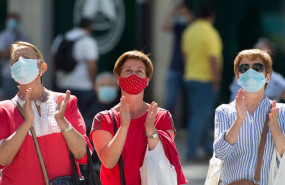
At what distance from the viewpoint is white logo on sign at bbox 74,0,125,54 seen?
41.9 feet

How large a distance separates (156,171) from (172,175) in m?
0.11

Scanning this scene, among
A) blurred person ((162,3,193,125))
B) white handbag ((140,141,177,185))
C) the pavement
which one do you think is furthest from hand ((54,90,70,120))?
blurred person ((162,3,193,125))

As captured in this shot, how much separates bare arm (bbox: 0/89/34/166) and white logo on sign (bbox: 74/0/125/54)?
26.4 feet

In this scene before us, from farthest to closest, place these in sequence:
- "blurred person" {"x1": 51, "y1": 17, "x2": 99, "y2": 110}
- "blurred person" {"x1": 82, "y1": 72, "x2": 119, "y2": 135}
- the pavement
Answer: "blurred person" {"x1": 51, "y1": 17, "x2": 99, "y2": 110} → the pavement → "blurred person" {"x1": 82, "y1": 72, "x2": 119, "y2": 135}

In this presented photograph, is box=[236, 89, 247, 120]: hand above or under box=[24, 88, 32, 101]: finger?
under

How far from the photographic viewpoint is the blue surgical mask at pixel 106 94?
8.55 metres

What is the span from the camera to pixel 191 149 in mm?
10312

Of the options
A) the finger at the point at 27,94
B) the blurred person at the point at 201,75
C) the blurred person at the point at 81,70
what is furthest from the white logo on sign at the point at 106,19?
the finger at the point at 27,94

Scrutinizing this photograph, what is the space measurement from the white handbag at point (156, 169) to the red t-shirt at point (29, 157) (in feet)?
1.27

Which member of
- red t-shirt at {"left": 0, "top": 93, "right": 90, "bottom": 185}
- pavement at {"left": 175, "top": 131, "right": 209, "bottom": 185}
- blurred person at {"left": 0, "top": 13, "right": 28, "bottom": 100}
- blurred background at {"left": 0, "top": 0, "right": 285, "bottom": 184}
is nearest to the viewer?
red t-shirt at {"left": 0, "top": 93, "right": 90, "bottom": 185}

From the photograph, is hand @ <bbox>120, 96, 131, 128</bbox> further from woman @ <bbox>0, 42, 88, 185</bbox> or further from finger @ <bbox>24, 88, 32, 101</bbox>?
finger @ <bbox>24, 88, 32, 101</bbox>

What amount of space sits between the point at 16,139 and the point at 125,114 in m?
0.68

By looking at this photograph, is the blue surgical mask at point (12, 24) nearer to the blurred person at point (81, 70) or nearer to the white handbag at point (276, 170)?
the blurred person at point (81, 70)

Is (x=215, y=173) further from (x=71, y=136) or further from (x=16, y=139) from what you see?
(x=16, y=139)
